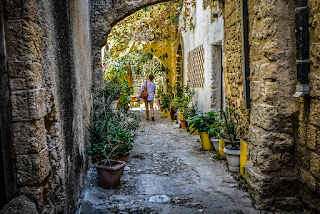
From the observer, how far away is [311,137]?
245cm

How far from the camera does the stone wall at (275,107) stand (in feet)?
8.84

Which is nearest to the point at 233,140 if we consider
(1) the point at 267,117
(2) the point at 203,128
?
(2) the point at 203,128

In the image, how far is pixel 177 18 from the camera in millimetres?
9445

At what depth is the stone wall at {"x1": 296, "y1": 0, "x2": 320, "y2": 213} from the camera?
7.57 feet

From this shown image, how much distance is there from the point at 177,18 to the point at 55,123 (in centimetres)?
808

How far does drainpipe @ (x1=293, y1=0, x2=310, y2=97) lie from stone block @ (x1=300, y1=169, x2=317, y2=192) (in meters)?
0.72

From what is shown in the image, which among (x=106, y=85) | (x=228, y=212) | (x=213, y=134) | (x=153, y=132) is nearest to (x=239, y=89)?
(x=213, y=134)

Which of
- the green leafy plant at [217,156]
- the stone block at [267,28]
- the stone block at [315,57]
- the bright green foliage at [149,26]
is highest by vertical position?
the bright green foliage at [149,26]

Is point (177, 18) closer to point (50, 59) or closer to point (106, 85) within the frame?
point (106, 85)

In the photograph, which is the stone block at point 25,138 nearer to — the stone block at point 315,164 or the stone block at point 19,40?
the stone block at point 19,40

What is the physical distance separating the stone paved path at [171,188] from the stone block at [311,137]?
87 cm

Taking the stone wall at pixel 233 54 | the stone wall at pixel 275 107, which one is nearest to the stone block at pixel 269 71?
the stone wall at pixel 275 107

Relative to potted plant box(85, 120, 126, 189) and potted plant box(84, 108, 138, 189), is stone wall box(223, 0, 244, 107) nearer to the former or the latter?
potted plant box(84, 108, 138, 189)

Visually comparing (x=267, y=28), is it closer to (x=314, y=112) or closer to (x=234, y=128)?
(x=314, y=112)
